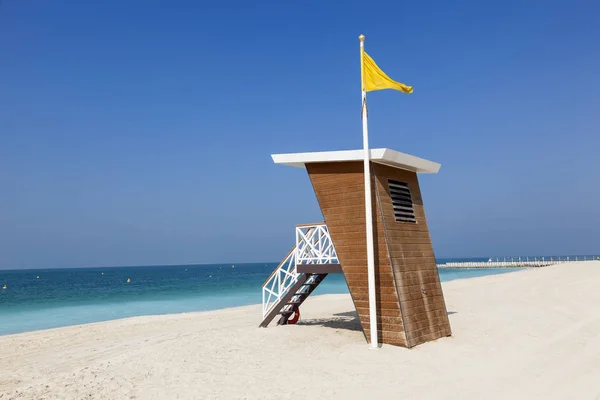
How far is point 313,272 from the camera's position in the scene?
13570 mm

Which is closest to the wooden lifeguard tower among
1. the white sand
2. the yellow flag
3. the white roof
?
the white roof

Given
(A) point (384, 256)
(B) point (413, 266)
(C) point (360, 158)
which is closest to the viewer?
(A) point (384, 256)

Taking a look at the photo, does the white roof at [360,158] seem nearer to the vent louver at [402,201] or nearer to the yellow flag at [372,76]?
the vent louver at [402,201]

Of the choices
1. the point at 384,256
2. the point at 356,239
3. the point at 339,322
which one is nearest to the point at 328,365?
the point at 384,256

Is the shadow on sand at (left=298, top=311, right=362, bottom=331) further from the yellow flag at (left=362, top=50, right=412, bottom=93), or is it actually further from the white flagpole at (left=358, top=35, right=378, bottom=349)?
the yellow flag at (left=362, top=50, right=412, bottom=93)

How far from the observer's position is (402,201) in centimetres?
1257

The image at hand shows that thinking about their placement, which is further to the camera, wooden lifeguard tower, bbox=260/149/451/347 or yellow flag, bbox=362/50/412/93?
yellow flag, bbox=362/50/412/93

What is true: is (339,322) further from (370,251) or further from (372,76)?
(372,76)

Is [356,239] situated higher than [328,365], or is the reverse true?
[356,239]

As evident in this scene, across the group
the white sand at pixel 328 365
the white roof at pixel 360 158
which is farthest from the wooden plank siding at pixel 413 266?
the white sand at pixel 328 365

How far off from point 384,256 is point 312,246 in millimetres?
3178

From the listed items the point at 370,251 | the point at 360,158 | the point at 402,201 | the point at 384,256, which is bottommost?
the point at 384,256

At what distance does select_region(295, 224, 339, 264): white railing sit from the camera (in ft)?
45.4

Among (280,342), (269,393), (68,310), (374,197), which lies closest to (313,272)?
(280,342)
